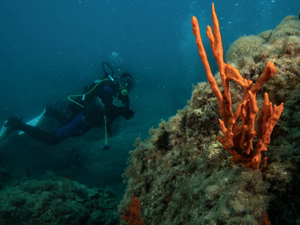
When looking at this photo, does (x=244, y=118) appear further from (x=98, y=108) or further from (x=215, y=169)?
(x=98, y=108)

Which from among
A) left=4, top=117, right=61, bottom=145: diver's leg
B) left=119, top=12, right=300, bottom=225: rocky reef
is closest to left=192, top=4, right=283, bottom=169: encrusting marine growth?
left=119, top=12, right=300, bottom=225: rocky reef

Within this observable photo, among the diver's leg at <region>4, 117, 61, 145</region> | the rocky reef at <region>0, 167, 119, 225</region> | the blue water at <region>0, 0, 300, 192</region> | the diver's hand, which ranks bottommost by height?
the rocky reef at <region>0, 167, 119, 225</region>

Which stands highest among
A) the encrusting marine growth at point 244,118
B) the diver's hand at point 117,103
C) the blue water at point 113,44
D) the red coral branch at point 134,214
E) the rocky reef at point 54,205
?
the blue water at point 113,44

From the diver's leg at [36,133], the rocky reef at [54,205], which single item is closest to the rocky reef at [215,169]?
the rocky reef at [54,205]

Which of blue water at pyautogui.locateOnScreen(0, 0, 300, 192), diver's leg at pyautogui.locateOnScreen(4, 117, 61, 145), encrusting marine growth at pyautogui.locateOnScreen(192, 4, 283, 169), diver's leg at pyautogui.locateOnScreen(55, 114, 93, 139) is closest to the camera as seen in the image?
encrusting marine growth at pyautogui.locateOnScreen(192, 4, 283, 169)

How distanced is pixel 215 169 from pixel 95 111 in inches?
278

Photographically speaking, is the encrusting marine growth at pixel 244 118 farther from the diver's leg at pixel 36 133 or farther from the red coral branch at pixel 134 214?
the diver's leg at pixel 36 133

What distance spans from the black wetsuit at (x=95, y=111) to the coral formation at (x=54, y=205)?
3.34 meters

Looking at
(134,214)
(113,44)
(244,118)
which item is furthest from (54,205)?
(113,44)

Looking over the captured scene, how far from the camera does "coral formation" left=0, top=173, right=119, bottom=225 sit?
3.97 m

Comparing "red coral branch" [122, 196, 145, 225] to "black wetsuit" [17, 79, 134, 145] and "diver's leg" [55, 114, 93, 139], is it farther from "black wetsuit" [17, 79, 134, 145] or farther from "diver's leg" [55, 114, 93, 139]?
"diver's leg" [55, 114, 93, 139]

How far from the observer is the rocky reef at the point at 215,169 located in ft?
3.77

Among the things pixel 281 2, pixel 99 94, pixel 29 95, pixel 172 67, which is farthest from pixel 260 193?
pixel 281 2

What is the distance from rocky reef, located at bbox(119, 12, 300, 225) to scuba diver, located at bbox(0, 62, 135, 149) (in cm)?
462
